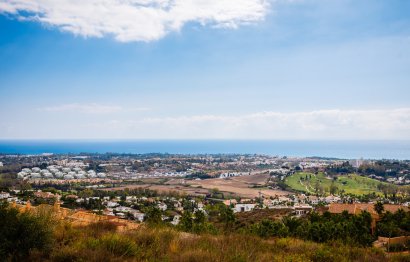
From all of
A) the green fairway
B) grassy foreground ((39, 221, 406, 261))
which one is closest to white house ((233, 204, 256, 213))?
the green fairway

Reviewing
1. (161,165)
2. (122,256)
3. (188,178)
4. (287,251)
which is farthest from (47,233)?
(161,165)

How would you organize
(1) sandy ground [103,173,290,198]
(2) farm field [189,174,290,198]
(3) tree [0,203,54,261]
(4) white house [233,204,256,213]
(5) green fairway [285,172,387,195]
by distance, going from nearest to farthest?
(3) tree [0,203,54,261] → (4) white house [233,204,256,213] → (1) sandy ground [103,173,290,198] → (2) farm field [189,174,290,198] → (5) green fairway [285,172,387,195]

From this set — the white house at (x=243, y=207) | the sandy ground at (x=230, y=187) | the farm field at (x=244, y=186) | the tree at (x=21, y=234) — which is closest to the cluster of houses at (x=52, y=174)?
the sandy ground at (x=230, y=187)

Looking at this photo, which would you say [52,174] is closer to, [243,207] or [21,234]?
[243,207]

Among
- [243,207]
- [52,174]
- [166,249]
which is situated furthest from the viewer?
[52,174]

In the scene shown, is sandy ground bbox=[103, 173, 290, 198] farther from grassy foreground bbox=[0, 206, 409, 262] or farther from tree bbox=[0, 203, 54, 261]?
tree bbox=[0, 203, 54, 261]

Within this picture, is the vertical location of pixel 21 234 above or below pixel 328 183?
above

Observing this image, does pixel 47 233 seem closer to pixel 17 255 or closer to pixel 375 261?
pixel 17 255

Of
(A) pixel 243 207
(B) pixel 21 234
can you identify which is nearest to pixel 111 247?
(B) pixel 21 234

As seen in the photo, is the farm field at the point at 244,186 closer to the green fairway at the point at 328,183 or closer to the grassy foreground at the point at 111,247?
the green fairway at the point at 328,183
